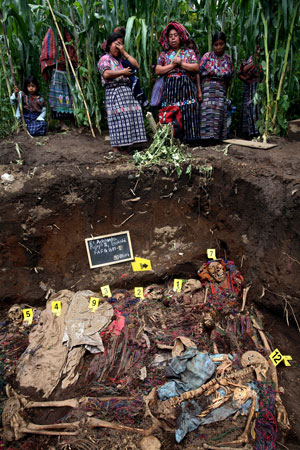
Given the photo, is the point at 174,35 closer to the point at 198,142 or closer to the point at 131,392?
the point at 198,142

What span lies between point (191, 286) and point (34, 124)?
3.18 m

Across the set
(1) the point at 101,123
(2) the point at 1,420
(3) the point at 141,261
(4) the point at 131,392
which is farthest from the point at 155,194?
(2) the point at 1,420

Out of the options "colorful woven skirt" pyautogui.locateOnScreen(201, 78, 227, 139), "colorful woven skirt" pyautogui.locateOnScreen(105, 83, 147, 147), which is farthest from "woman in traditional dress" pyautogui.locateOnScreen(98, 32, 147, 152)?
"colorful woven skirt" pyautogui.locateOnScreen(201, 78, 227, 139)

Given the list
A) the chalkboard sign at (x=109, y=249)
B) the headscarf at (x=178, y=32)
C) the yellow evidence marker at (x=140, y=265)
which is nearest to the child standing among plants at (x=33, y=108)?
the headscarf at (x=178, y=32)

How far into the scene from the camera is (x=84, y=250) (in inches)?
140

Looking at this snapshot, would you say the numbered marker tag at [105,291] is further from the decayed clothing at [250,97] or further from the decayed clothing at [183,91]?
the decayed clothing at [250,97]

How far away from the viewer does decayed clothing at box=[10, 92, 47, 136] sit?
446 cm

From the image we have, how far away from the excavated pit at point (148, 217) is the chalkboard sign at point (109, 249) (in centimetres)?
9

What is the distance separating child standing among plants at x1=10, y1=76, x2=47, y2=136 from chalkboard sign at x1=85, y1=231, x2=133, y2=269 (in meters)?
2.05

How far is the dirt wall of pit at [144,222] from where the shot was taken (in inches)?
124

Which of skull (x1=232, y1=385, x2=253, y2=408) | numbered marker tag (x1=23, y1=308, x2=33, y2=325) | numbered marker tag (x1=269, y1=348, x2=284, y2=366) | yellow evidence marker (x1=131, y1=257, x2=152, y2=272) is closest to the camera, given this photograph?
skull (x1=232, y1=385, x2=253, y2=408)

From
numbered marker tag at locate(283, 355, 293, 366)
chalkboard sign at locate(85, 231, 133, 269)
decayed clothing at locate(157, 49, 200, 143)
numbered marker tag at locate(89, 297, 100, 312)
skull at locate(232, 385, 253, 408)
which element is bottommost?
numbered marker tag at locate(283, 355, 293, 366)

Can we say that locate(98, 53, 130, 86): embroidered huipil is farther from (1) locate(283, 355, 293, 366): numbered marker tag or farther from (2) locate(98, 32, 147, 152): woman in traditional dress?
(1) locate(283, 355, 293, 366): numbered marker tag

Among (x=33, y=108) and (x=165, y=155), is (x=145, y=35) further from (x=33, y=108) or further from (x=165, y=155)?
(x=33, y=108)
